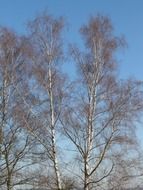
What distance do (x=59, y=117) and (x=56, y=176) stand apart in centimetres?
300

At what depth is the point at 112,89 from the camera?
24.0 m

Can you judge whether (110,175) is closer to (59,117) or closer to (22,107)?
(59,117)

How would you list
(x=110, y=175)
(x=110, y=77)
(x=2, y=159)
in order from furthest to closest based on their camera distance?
(x=2, y=159), (x=110, y=77), (x=110, y=175)

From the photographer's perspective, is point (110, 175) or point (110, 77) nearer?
point (110, 175)

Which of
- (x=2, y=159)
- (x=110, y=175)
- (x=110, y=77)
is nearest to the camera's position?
(x=110, y=175)

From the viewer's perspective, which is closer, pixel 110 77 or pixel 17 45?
pixel 110 77

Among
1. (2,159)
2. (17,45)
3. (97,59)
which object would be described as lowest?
(2,159)

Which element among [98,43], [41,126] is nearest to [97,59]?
[98,43]

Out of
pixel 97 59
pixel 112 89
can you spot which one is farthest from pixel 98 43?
pixel 112 89

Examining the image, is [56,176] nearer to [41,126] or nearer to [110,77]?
[41,126]

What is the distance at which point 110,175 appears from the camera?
74.5ft

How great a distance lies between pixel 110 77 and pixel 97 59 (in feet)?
4.05

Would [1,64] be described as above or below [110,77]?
above

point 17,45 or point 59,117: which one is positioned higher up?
point 17,45
